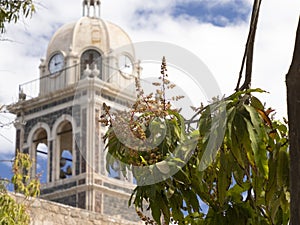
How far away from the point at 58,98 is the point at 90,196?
3.39 m

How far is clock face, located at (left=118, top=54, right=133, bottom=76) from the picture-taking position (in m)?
23.1

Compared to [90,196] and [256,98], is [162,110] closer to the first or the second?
[256,98]

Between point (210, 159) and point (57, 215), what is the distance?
5.23 m

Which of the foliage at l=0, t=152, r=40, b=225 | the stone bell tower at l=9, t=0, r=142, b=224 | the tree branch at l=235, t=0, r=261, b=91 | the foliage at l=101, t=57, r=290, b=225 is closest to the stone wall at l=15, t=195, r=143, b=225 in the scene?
the foliage at l=0, t=152, r=40, b=225

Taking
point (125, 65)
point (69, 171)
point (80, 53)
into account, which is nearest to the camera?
point (125, 65)

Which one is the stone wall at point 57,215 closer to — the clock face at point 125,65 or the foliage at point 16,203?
the foliage at point 16,203

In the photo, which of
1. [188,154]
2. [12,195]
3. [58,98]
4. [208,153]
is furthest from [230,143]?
[58,98]

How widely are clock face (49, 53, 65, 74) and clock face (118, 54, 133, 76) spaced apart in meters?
1.71

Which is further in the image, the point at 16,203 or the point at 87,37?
the point at 87,37

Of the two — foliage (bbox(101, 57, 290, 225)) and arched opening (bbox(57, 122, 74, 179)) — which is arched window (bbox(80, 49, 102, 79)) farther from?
foliage (bbox(101, 57, 290, 225))

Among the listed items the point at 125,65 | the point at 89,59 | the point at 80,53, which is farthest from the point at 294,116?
the point at 89,59

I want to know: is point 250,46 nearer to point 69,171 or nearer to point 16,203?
point 16,203

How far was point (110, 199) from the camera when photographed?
22.5 metres

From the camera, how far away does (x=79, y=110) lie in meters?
23.9
